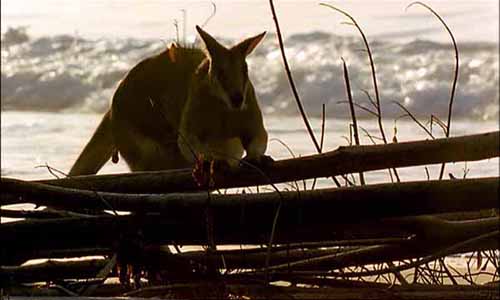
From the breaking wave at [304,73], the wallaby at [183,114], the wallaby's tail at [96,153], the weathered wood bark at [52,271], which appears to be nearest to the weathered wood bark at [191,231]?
the weathered wood bark at [52,271]

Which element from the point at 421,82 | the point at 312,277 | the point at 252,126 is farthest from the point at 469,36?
the point at 312,277

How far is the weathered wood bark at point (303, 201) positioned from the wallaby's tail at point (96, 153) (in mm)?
1004

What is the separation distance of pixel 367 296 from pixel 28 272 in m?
0.78

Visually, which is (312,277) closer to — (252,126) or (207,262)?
(207,262)

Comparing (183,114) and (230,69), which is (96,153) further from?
(230,69)

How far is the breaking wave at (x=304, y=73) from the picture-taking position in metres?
8.16

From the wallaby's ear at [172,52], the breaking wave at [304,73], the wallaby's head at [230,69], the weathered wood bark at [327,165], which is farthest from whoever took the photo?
the breaking wave at [304,73]

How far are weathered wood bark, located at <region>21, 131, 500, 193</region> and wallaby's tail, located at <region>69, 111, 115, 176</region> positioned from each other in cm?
89

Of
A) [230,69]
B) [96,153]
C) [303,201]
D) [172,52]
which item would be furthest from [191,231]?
[96,153]

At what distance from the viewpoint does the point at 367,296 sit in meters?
2.38

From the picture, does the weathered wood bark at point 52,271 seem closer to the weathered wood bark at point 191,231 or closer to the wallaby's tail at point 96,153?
the weathered wood bark at point 191,231

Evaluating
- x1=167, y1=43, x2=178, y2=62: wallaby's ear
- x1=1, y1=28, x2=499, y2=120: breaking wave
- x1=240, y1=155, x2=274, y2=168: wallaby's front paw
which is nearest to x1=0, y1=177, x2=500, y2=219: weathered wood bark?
x1=240, y1=155, x2=274, y2=168: wallaby's front paw

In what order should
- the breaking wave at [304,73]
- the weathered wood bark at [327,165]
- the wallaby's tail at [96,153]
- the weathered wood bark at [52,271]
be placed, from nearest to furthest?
the weathered wood bark at [327,165], the weathered wood bark at [52,271], the wallaby's tail at [96,153], the breaking wave at [304,73]

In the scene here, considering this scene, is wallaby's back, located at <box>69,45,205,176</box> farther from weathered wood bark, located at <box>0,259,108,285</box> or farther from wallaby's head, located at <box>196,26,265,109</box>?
weathered wood bark, located at <box>0,259,108,285</box>
